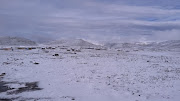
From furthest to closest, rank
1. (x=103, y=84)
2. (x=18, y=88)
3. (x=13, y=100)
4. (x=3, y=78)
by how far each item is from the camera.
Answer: (x=3, y=78) < (x=103, y=84) < (x=18, y=88) < (x=13, y=100)

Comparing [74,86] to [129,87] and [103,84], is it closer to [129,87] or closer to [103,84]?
[103,84]

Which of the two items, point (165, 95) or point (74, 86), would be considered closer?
point (165, 95)

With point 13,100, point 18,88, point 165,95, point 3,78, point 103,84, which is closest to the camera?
point 13,100

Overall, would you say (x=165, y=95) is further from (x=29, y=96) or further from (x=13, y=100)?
(x=13, y=100)

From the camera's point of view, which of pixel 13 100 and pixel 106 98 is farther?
pixel 106 98

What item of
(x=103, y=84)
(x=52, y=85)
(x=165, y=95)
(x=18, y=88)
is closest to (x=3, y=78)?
(x=18, y=88)

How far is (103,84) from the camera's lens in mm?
14523

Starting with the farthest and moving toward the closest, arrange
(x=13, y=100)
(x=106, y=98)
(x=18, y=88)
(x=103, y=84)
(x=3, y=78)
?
1. (x=3, y=78)
2. (x=103, y=84)
3. (x=18, y=88)
4. (x=106, y=98)
5. (x=13, y=100)

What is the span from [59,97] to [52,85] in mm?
2908

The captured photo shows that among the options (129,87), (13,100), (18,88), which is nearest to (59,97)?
(13,100)

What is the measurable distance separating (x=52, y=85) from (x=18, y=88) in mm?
2375

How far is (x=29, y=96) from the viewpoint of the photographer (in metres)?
11.4

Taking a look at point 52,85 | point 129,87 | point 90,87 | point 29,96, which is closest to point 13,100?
point 29,96

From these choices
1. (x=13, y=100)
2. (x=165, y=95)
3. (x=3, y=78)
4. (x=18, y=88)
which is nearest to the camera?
(x=13, y=100)
